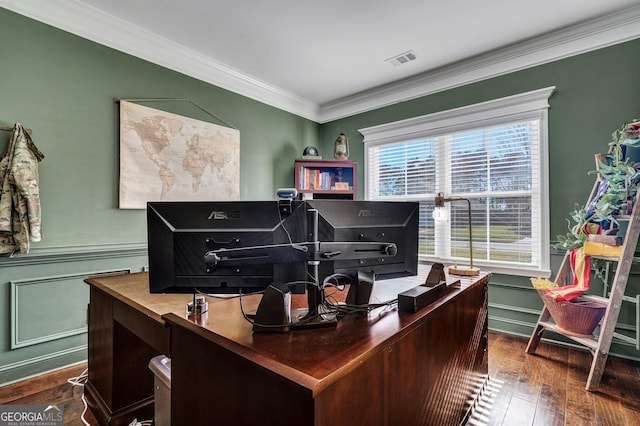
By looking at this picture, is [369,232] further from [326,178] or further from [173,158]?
[326,178]

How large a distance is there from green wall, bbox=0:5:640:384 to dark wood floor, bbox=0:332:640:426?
25cm

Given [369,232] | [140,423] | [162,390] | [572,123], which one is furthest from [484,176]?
[140,423]

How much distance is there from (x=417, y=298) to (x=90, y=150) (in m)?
2.70

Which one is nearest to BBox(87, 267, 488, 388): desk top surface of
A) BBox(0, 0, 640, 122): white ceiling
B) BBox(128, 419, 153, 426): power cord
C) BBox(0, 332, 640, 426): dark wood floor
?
BBox(128, 419, 153, 426): power cord

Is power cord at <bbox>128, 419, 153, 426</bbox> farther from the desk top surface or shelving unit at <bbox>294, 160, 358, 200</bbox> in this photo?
shelving unit at <bbox>294, 160, 358, 200</bbox>

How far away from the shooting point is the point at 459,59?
314 cm

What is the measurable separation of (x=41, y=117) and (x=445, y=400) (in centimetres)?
312

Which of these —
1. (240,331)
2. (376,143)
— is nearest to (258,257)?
(240,331)

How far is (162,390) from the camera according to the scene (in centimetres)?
131

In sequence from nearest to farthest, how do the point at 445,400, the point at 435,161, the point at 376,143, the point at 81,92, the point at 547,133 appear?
the point at 445,400, the point at 81,92, the point at 547,133, the point at 435,161, the point at 376,143

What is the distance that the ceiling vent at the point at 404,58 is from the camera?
3.04 metres

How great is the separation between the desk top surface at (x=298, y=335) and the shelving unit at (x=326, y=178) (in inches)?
106

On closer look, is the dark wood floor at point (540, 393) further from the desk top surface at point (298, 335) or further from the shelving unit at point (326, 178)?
the shelving unit at point (326, 178)

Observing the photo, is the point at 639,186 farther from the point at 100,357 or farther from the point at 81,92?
the point at 81,92
